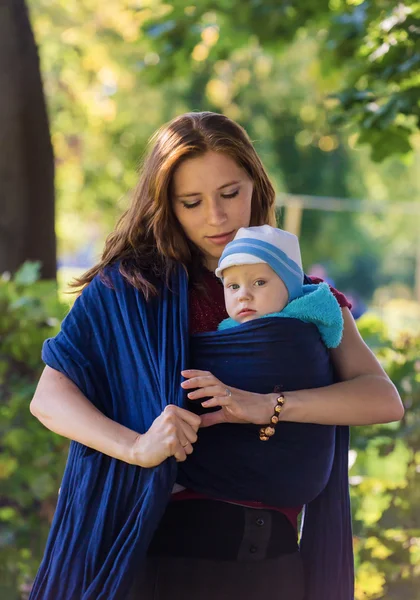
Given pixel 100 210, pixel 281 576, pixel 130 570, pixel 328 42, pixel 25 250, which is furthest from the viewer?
pixel 100 210

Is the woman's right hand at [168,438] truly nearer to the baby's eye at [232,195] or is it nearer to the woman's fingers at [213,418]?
the woman's fingers at [213,418]

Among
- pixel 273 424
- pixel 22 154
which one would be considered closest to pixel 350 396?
pixel 273 424

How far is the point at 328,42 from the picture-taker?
4535mm

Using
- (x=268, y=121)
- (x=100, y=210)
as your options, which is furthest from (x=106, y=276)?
(x=268, y=121)

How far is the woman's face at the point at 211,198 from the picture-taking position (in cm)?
211

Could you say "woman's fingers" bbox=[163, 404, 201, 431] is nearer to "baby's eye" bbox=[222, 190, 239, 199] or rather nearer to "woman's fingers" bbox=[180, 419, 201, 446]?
"woman's fingers" bbox=[180, 419, 201, 446]

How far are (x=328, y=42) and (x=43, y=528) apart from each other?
2603mm

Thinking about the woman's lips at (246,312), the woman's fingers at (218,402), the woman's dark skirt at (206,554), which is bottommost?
the woman's dark skirt at (206,554)

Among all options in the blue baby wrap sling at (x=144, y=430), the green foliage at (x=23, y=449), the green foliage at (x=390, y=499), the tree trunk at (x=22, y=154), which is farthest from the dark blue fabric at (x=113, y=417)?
the tree trunk at (x=22, y=154)

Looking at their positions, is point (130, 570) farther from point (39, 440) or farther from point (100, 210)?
point (100, 210)

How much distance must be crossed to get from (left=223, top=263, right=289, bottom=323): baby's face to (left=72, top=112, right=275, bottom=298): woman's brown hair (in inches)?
7.1

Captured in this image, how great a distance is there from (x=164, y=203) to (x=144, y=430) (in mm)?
529

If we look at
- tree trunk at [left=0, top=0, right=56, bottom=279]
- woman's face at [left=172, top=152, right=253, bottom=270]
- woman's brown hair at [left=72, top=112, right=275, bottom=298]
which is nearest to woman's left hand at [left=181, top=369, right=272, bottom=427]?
woman's brown hair at [left=72, top=112, right=275, bottom=298]

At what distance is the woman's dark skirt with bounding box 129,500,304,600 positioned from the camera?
195 cm
